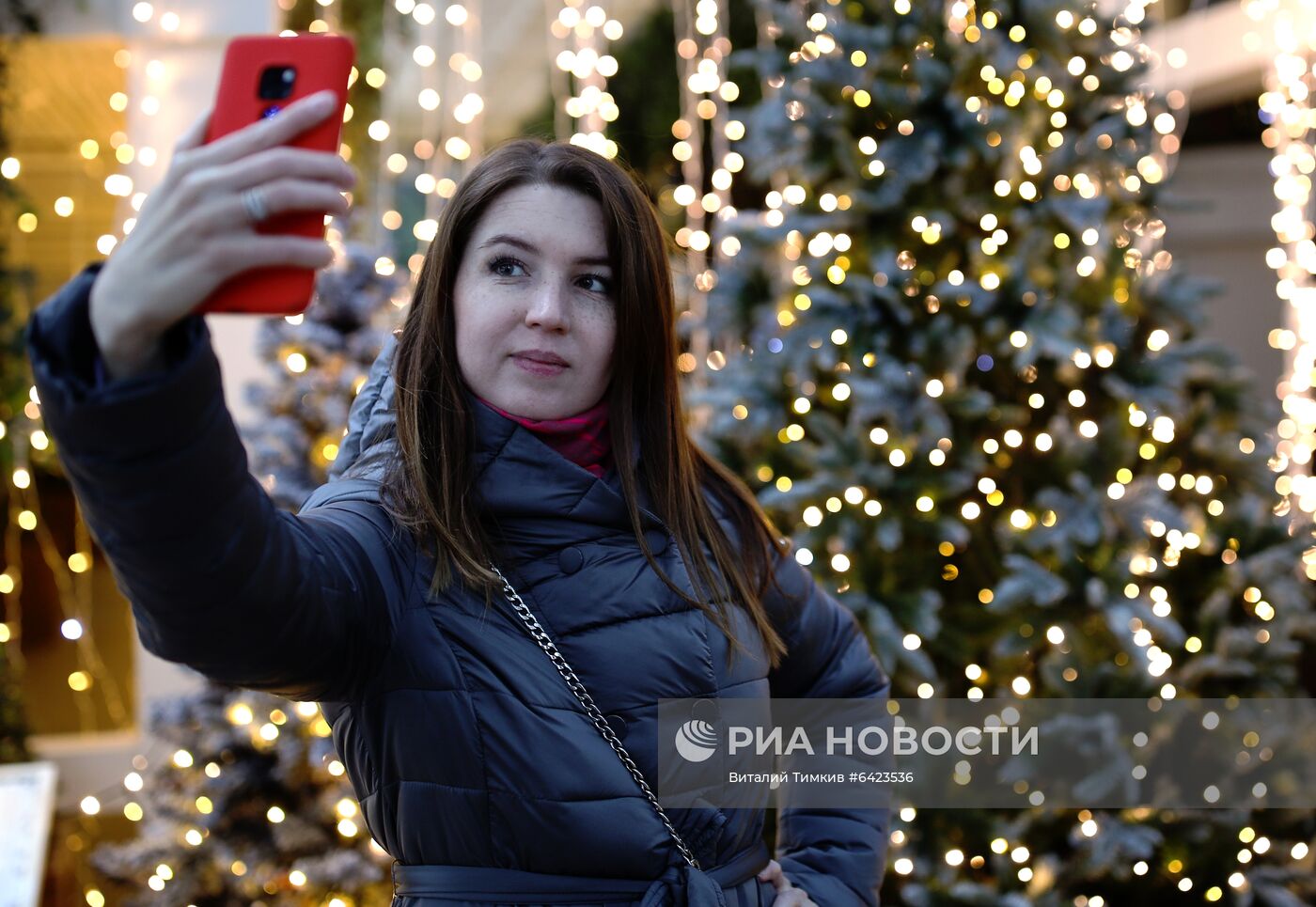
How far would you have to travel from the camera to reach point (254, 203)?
0.71m

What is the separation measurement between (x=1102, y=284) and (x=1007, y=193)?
0.30 meters

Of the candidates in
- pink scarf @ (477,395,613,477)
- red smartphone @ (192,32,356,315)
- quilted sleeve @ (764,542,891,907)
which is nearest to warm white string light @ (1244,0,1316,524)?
quilted sleeve @ (764,542,891,907)

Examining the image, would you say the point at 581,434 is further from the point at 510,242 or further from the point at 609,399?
the point at 510,242

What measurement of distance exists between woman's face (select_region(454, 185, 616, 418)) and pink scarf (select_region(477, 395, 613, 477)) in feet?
0.03

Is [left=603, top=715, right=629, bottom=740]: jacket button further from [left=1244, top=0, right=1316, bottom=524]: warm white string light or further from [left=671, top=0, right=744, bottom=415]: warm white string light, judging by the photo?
[left=1244, top=0, right=1316, bottom=524]: warm white string light

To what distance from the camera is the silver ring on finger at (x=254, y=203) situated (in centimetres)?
71

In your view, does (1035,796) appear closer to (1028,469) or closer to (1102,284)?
(1028,469)

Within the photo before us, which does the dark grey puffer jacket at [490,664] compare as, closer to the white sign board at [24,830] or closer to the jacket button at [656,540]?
the jacket button at [656,540]

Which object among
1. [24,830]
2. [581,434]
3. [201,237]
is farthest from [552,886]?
[24,830]

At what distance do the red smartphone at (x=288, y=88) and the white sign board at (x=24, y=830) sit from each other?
6.54 ft

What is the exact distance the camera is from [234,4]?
3812 millimetres

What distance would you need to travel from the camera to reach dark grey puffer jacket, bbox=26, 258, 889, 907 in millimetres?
909

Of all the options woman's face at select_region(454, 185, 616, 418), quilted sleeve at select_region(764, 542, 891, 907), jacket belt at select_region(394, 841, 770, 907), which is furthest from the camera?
quilted sleeve at select_region(764, 542, 891, 907)

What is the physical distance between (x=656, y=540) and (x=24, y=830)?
1760 millimetres
